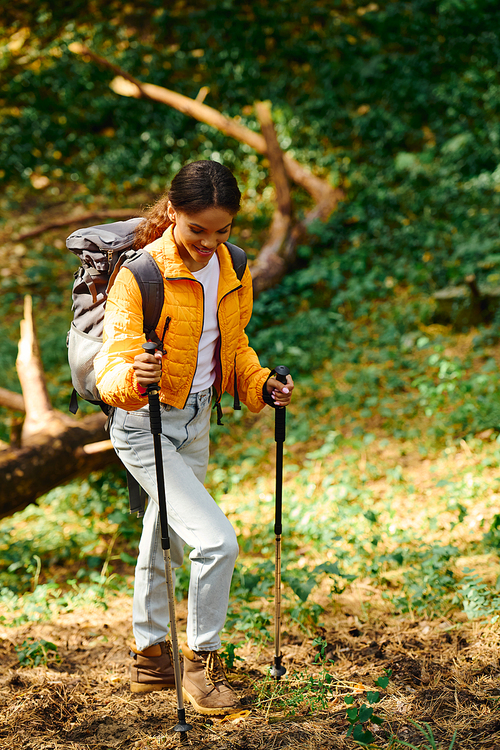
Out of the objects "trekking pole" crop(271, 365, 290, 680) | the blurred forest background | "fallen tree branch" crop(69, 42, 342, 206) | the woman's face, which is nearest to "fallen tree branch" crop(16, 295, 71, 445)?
the blurred forest background

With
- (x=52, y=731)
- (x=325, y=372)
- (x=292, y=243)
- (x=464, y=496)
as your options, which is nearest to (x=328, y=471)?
(x=464, y=496)

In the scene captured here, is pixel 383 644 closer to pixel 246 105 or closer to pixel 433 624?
pixel 433 624

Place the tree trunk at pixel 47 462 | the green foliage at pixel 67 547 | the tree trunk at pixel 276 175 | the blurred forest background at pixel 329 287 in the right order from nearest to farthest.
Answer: the blurred forest background at pixel 329 287, the green foliage at pixel 67 547, the tree trunk at pixel 47 462, the tree trunk at pixel 276 175

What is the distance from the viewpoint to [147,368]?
2.19m

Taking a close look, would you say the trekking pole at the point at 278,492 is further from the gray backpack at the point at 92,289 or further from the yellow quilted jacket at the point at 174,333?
the gray backpack at the point at 92,289

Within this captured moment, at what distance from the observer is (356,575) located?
374 cm

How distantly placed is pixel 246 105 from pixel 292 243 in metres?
3.40

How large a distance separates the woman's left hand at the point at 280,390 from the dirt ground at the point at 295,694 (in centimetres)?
137

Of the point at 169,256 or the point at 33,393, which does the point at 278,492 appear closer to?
the point at 169,256

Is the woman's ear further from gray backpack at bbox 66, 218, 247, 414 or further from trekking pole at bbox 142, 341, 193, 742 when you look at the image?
trekking pole at bbox 142, 341, 193, 742

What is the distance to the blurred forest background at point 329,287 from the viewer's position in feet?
12.1

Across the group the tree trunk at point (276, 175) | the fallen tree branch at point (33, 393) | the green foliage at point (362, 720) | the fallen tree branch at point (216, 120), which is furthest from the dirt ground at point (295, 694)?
the fallen tree branch at point (216, 120)

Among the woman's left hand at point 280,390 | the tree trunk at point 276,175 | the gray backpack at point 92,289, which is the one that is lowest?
the woman's left hand at point 280,390

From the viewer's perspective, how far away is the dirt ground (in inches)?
99.8
